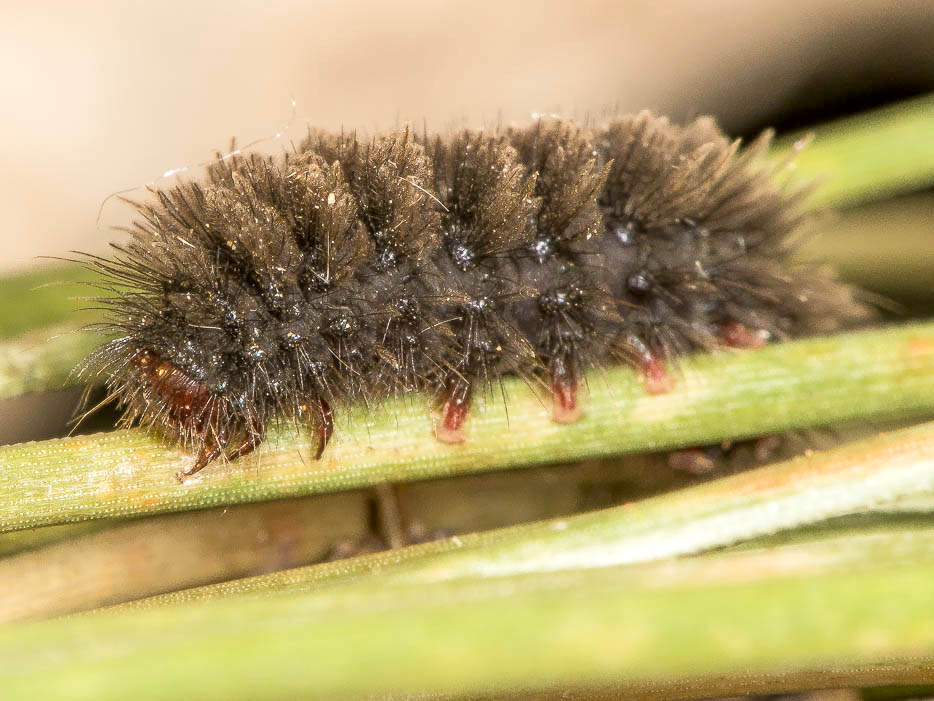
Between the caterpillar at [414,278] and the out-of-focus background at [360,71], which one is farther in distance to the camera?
the out-of-focus background at [360,71]

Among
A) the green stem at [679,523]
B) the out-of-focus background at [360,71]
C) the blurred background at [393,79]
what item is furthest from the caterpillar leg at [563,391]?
the out-of-focus background at [360,71]

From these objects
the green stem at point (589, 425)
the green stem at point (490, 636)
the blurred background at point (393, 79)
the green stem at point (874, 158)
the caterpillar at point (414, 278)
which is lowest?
the green stem at point (490, 636)

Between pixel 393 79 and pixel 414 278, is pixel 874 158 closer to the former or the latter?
pixel 414 278

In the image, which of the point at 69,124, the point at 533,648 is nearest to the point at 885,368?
the point at 533,648

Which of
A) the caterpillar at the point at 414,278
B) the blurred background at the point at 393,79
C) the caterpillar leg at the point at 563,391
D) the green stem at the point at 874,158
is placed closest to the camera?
the caterpillar at the point at 414,278

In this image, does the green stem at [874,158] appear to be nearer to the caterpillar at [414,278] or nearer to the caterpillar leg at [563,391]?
the caterpillar at [414,278]

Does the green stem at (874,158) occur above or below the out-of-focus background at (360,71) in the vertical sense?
below

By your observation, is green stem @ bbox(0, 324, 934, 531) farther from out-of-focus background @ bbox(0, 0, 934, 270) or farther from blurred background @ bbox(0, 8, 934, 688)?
out-of-focus background @ bbox(0, 0, 934, 270)
